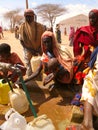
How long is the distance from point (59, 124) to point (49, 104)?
0.69m

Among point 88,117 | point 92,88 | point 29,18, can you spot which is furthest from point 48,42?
→ point 29,18

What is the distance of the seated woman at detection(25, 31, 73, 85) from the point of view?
3.91 m

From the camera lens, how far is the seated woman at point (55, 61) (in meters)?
3.91

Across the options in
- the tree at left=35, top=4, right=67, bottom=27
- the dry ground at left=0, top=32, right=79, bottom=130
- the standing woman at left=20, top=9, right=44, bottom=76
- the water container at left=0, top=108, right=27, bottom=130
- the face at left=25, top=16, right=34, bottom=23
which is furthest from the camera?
the tree at left=35, top=4, right=67, bottom=27

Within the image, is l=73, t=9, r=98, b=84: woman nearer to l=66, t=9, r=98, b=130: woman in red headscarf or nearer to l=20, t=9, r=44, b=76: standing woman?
l=66, t=9, r=98, b=130: woman in red headscarf

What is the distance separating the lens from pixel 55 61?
388 centimetres

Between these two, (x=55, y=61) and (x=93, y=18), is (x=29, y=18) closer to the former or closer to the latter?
(x=93, y=18)

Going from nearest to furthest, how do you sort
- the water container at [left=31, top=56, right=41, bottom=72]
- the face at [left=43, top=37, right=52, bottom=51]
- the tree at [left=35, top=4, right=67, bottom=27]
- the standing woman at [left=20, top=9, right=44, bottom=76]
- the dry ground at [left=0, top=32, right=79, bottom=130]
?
1. the dry ground at [left=0, top=32, right=79, bottom=130]
2. the face at [left=43, top=37, right=52, bottom=51]
3. the water container at [left=31, top=56, right=41, bottom=72]
4. the standing woman at [left=20, top=9, right=44, bottom=76]
5. the tree at [left=35, top=4, right=67, bottom=27]

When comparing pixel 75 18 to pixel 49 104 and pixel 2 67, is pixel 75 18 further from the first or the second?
pixel 2 67

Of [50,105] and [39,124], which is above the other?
[39,124]

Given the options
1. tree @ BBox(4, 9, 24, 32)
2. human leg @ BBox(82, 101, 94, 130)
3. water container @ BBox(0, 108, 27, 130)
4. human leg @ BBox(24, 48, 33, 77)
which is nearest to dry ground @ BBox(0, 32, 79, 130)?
human leg @ BBox(82, 101, 94, 130)

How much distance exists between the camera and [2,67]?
2.66 meters

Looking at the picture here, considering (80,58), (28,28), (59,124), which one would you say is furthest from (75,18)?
(59,124)

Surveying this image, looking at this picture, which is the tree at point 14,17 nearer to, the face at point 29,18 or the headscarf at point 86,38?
the face at point 29,18
